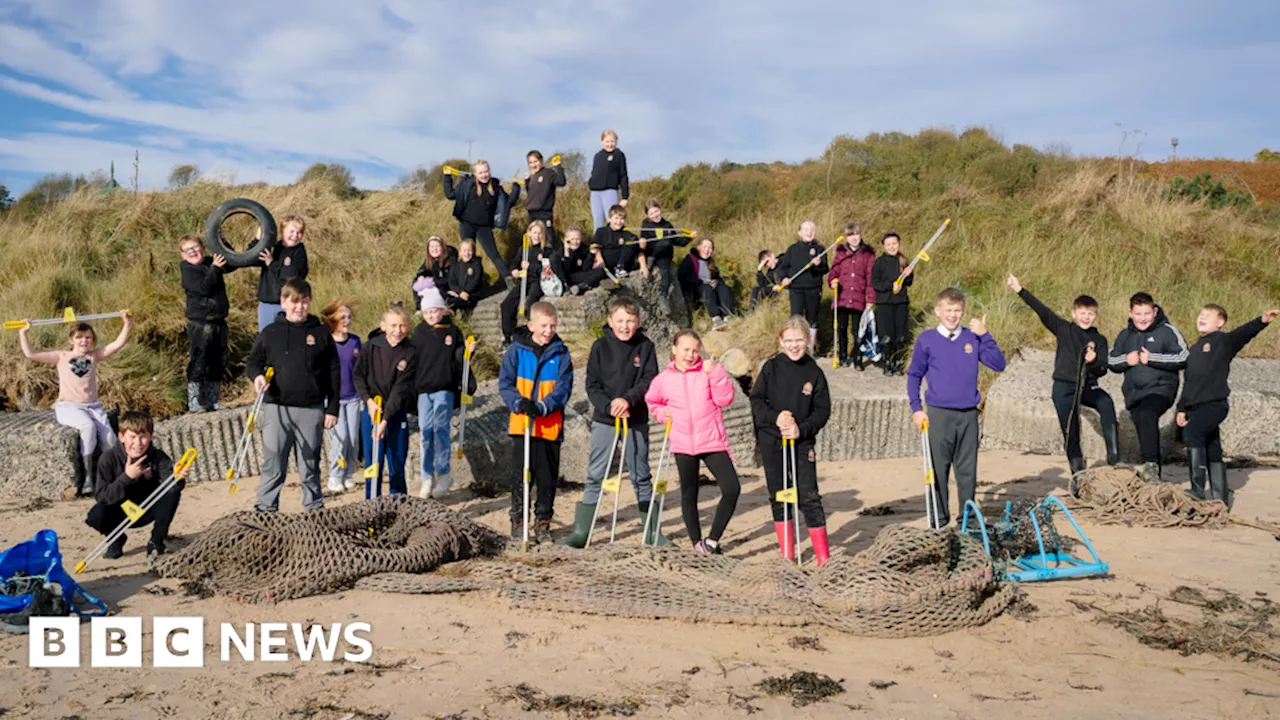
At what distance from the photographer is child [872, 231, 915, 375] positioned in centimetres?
1046

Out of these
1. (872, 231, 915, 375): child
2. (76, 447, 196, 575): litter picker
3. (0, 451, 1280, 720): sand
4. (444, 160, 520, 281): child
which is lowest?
(0, 451, 1280, 720): sand

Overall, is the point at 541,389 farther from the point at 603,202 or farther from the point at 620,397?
the point at 603,202

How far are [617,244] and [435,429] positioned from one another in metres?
4.66

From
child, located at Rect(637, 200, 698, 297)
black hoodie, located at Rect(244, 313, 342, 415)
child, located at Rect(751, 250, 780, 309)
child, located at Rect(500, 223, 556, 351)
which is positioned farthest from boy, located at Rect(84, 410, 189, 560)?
child, located at Rect(751, 250, 780, 309)

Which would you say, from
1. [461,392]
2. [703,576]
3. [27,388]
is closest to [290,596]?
[703,576]

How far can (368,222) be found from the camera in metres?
15.4

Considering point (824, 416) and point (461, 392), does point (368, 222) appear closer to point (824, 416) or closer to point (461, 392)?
point (461, 392)

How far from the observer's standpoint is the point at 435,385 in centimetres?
761

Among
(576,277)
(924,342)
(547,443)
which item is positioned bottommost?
(547,443)

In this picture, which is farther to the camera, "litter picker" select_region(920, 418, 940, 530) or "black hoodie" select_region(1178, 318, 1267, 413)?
"black hoodie" select_region(1178, 318, 1267, 413)

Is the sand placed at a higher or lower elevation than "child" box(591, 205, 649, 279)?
lower

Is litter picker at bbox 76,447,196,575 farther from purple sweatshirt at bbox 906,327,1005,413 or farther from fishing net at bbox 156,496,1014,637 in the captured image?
purple sweatshirt at bbox 906,327,1005,413

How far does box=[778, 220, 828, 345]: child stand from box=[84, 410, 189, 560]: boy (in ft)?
21.9

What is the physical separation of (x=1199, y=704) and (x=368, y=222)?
13.5 m
